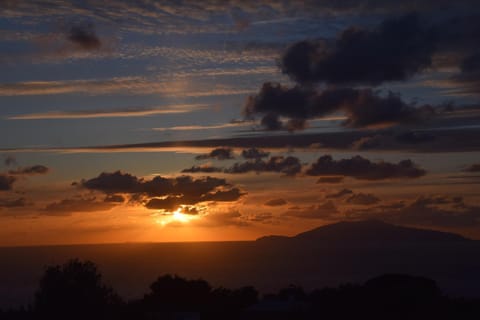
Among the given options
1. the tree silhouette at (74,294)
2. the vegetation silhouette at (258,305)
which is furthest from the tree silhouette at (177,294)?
the tree silhouette at (74,294)

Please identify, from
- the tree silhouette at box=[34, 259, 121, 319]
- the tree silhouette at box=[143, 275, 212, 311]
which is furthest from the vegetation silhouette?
the tree silhouette at box=[143, 275, 212, 311]

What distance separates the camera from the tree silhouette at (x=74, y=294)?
64.9 metres

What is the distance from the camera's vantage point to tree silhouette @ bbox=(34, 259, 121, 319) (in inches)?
2557

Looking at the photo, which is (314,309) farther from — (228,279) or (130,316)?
(228,279)

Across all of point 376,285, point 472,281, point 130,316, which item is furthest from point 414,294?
point 472,281

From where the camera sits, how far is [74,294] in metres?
68.1

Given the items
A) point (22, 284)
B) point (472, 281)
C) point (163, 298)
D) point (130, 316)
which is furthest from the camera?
point (472, 281)

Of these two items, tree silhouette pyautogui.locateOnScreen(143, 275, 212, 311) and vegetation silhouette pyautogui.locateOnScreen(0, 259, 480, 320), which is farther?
tree silhouette pyautogui.locateOnScreen(143, 275, 212, 311)

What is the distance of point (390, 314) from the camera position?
62750 mm

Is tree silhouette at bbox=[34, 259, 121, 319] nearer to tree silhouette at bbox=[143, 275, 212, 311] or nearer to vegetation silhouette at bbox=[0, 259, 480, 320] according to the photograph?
vegetation silhouette at bbox=[0, 259, 480, 320]

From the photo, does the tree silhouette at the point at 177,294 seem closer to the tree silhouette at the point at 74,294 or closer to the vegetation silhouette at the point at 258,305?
the vegetation silhouette at the point at 258,305

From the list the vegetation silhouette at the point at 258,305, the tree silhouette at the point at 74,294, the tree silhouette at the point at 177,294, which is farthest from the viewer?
the tree silhouette at the point at 177,294

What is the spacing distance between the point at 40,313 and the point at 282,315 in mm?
17517

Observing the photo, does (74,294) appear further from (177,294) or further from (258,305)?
(177,294)
